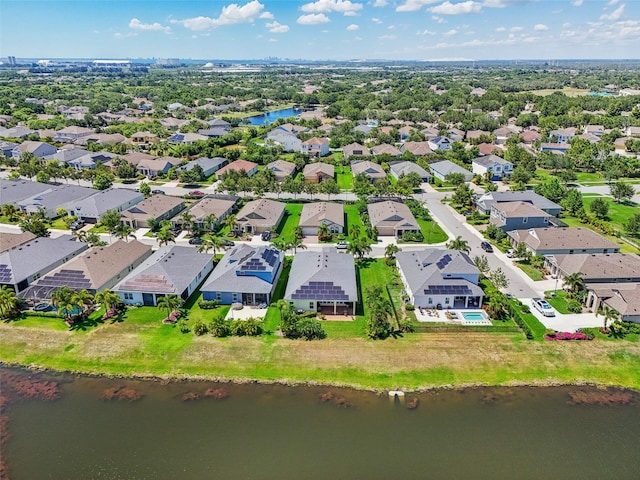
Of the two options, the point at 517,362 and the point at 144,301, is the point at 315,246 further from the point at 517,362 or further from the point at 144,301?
the point at 517,362

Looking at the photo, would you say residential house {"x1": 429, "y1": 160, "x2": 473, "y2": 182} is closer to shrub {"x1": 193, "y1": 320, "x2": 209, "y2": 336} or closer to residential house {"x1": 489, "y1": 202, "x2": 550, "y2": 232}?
residential house {"x1": 489, "y1": 202, "x2": 550, "y2": 232}

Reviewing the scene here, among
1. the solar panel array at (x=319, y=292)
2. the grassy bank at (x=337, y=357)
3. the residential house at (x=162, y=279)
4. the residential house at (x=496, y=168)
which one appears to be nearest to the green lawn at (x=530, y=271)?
the grassy bank at (x=337, y=357)

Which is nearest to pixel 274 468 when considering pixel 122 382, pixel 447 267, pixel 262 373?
pixel 262 373

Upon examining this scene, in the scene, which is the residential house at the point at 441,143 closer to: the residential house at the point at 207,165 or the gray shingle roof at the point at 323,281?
the residential house at the point at 207,165

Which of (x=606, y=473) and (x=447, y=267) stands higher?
(x=447, y=267)

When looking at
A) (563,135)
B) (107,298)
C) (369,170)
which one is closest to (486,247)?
(369,170)

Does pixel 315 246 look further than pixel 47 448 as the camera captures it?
Yes

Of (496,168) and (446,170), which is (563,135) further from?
(446,170)
